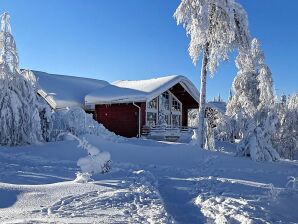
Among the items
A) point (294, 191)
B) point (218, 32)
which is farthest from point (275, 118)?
point (294, 191)

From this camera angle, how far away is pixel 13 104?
57.2 ft

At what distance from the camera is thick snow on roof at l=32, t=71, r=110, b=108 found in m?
29.5

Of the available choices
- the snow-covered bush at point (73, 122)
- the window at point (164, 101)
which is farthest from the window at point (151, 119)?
the snow-covered bush at point (73, 122)

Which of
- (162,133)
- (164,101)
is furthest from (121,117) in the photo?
(164,101)

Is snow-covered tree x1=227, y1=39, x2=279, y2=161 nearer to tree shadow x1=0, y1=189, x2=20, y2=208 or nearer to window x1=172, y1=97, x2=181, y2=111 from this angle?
window x1=172, y1=97, x2=181, y2=111

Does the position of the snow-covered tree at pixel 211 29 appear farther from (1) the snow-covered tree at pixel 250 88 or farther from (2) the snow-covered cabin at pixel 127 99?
(1) the snow-covered tree at pixel 250 88

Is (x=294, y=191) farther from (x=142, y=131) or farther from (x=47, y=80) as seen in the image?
(x=47, y=80)

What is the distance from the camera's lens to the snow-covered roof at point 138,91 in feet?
92.6

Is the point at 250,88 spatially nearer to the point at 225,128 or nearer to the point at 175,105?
the point at 225,128

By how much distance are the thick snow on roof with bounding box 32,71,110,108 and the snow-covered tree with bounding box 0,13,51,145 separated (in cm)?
969

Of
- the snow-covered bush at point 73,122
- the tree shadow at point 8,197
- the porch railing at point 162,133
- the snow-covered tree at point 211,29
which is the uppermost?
the snow-covered tree at point 211,29

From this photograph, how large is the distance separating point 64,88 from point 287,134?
18.7m

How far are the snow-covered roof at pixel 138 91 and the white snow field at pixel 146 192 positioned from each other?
13.4 m

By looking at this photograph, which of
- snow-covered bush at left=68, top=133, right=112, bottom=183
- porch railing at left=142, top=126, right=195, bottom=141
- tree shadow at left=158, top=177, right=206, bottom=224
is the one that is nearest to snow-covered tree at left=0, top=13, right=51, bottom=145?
snow-covered bush at left=68, top=133, right=112, bottom=183
